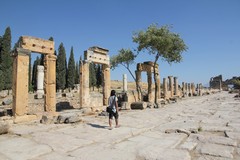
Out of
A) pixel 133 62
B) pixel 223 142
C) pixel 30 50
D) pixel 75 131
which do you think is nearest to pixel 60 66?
pixel 133 62

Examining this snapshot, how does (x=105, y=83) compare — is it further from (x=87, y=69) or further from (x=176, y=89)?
(x=176, y=89)

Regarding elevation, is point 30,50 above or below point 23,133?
above

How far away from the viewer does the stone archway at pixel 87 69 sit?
14.1m

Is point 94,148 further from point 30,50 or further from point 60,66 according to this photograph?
point 60,66

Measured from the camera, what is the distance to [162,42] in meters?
19.8

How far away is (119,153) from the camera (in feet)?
16.7

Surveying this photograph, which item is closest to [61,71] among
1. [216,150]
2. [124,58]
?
[124,58]

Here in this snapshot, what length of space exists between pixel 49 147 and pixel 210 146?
3.97m

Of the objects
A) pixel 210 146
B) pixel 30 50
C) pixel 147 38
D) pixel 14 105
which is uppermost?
pixel 147 38

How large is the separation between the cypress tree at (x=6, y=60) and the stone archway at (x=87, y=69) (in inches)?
940

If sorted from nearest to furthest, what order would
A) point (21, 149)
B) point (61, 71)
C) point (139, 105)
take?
point (21, 149), point (139, 105), point (61, 71)

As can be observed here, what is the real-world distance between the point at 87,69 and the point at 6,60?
91.2ft

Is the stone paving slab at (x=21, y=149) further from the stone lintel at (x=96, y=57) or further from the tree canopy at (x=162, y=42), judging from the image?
the tree canopy at (x=162, y=42)

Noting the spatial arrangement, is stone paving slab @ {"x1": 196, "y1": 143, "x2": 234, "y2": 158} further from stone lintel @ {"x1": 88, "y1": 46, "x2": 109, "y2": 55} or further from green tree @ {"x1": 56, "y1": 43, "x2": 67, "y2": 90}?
green tree @ {"x1": 56, "y1": 43, "x2": 67, "y2": 90}
